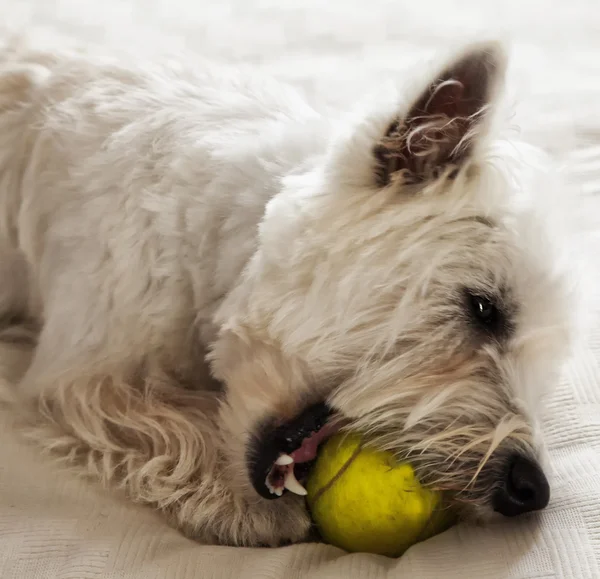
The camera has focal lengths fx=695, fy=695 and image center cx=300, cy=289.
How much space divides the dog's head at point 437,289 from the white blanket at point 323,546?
10 centimetres

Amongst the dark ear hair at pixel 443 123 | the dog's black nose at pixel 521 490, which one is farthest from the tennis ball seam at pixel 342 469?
the dark ear hair at pixel 443 123

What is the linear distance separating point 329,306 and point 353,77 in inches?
63.9

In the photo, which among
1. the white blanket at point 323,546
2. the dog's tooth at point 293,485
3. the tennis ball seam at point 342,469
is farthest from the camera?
the dog's tooth at point 293,485

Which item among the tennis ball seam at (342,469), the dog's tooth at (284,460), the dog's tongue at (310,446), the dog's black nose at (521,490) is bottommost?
the dog's tooth at (284,460)

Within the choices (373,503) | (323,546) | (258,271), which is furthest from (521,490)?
(258,271)

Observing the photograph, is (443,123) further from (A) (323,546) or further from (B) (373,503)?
(A) (323,546)

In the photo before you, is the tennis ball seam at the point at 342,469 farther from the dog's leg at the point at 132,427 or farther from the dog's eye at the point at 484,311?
the dog's eye at the point at 484,311

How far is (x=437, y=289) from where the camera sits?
1422 mm

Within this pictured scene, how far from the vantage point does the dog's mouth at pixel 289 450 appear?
5.04 feet

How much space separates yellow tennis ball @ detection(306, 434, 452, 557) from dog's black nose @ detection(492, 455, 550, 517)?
0.41 ft

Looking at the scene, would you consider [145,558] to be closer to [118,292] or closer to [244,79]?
[118,292]

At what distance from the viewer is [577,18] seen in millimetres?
3439

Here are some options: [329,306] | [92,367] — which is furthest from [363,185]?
[92,367]

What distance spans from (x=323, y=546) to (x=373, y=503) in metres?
0.17
